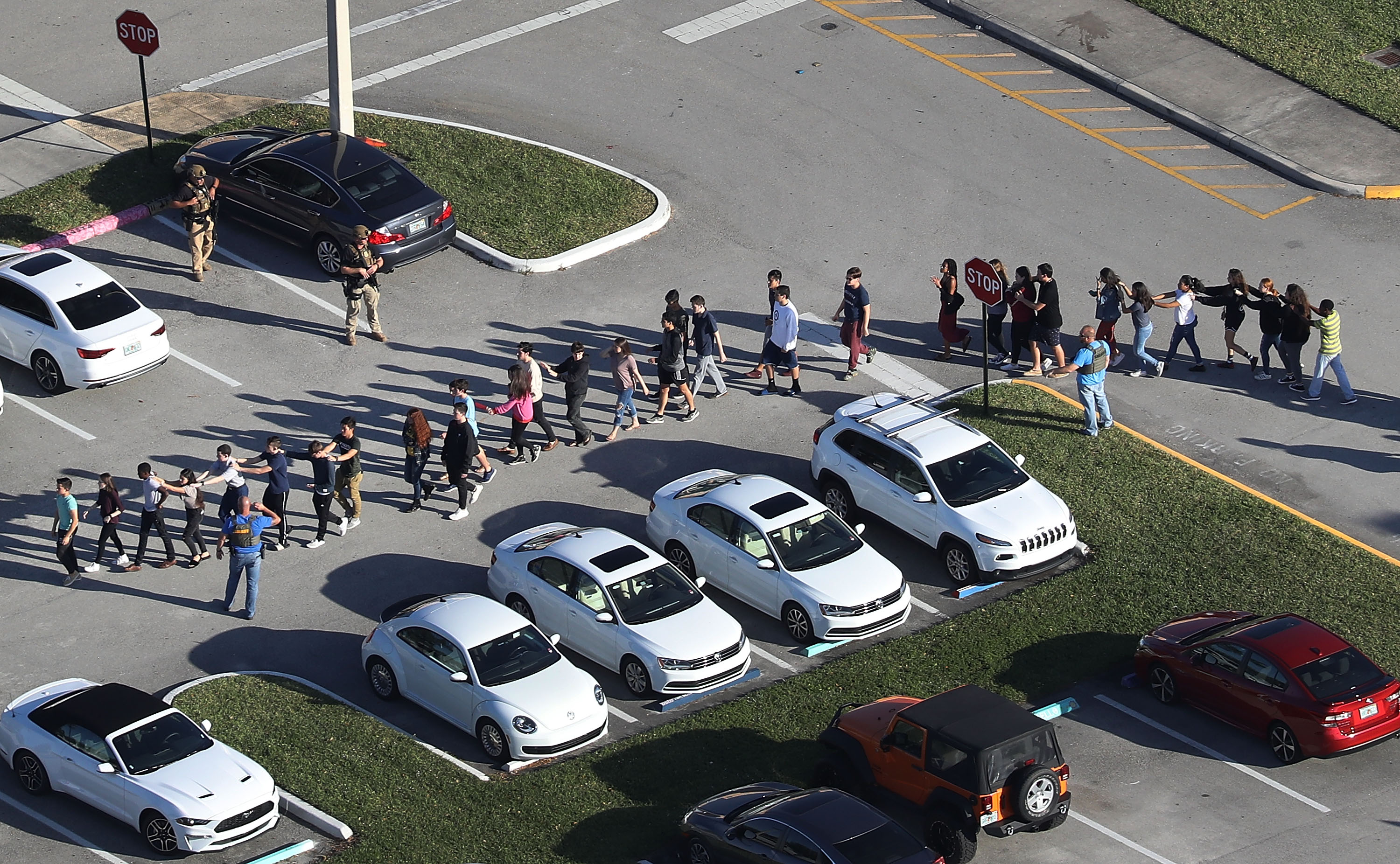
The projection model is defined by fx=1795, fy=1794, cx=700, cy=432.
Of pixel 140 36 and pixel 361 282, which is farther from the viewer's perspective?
pixel 140 36

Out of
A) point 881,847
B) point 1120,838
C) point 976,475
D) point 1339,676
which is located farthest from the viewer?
point 976,475

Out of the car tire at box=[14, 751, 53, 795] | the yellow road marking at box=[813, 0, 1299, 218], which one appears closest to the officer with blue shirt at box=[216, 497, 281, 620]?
the car tire at box=[14, 751, 53, 795]

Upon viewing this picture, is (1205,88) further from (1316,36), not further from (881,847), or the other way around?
(881,847)

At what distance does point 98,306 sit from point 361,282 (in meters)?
3.67

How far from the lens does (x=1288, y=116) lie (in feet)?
107

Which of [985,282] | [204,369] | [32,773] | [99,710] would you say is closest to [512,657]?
[99,710]

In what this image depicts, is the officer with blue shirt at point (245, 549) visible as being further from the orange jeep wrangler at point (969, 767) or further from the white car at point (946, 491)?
the orange jeep wrangler at point (969, 767)

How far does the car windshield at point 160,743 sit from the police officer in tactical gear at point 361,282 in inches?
352

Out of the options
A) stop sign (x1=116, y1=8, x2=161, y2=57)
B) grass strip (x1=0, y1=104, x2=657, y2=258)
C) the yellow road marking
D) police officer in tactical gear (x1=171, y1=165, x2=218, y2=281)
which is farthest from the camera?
the yellow road marking

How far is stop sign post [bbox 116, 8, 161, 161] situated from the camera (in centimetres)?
2914

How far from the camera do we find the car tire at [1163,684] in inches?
811

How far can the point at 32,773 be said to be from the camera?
735 inches

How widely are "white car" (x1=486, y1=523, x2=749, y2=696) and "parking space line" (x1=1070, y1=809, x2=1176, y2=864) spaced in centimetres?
419

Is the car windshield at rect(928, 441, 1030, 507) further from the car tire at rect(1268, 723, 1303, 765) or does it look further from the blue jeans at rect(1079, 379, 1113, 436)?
the car tire at rect(1268, 723, 1303, 765)
